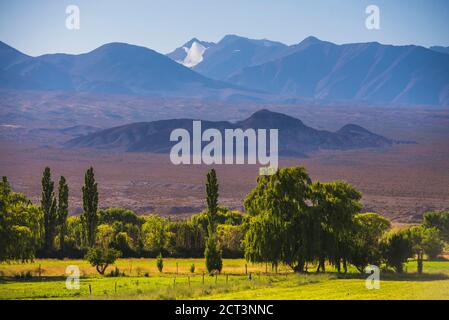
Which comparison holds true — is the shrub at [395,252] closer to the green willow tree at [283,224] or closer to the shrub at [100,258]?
the green willow tree at [283,224]

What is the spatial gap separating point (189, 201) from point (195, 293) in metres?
135

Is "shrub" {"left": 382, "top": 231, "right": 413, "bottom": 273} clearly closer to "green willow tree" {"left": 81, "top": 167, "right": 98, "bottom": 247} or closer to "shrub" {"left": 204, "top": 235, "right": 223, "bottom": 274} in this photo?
"shrub" {"left": 204, "top": 235, "right": 223, "bottom": 274}

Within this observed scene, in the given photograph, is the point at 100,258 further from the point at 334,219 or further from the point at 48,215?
the point at 334,219

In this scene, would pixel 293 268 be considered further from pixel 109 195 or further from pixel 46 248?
pixel 109 195

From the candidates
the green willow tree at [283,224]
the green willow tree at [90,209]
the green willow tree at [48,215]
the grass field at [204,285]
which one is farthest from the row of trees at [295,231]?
the green willow tree at [90,209]

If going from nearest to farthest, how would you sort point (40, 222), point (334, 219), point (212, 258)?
point (334, 219) → point (212, 258) → point (40, 222)

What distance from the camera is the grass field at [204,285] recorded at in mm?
41094

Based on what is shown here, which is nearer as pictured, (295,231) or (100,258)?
(295,231)

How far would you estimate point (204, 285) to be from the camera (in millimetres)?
47250

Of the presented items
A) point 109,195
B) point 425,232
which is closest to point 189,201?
point 109,195

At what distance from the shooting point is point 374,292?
1635 inches

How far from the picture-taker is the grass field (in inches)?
1618

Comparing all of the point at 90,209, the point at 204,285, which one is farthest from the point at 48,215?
the point at 204,285

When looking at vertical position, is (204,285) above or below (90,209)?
below
